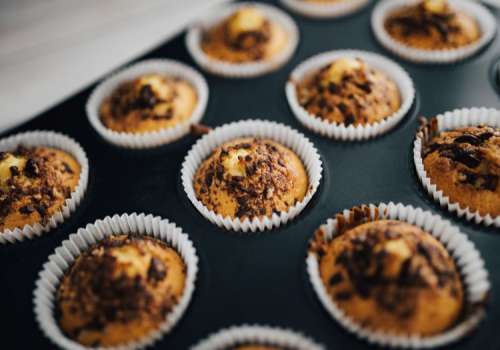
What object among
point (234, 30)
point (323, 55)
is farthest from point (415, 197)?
point (234, 30)

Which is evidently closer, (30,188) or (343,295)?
(343,295)

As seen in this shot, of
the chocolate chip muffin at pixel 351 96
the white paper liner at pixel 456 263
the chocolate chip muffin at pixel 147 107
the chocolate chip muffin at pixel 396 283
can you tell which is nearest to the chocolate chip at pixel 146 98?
the chocolate chip muffin at pixel 147 107

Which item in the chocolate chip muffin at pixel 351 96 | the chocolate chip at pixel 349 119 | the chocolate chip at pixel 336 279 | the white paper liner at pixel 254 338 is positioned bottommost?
the white paper liner at pixel 254 338

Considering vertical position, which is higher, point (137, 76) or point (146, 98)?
point (137, 76)

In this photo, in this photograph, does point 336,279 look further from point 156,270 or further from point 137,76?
point 137,76

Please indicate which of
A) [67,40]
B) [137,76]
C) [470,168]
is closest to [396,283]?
[470,168]

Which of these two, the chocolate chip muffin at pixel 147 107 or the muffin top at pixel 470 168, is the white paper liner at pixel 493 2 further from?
the chocolate chip muffin at pixel 147 107

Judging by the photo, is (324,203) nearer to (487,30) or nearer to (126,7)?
(487,30)
